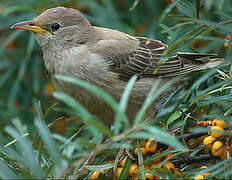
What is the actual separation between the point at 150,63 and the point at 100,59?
59 centimetres

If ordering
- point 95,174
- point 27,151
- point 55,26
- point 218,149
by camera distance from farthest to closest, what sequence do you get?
point 55,26 < point 95,174 < point 218,149 < point 27,151

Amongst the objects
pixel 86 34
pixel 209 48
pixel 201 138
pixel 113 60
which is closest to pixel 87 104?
pixel 113 60

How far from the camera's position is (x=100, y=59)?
11.8ft

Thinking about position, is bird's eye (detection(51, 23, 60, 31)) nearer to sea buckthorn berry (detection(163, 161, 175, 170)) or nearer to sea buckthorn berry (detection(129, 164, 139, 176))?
sea buckthorn berry (detection(129, 164, 139, 176))

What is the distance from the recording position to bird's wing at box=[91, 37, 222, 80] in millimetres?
3758

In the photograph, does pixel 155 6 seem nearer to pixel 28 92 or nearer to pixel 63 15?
pixel 63 15

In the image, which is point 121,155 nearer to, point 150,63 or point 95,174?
point 95,174

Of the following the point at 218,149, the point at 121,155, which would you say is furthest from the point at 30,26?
the point at 218,149

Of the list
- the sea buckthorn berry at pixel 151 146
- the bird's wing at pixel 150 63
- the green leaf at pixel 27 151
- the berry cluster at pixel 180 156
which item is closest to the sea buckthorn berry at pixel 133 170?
the berry cluster at pixel 180 156

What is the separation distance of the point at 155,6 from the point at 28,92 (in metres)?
1.85

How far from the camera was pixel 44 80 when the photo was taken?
17.1ft

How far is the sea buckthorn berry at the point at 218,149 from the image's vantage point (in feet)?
6.74

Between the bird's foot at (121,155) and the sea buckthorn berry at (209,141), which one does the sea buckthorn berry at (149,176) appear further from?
the sea buckthorn berry at (209,141)

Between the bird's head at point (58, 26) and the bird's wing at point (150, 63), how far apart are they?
16.9 inches
